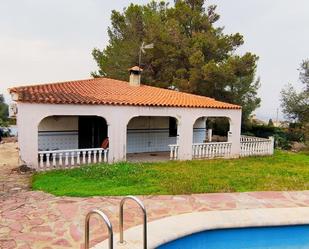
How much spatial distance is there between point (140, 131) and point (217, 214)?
11393mm

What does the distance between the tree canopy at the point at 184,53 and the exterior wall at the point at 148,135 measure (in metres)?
6.70

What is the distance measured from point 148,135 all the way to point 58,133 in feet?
17.7

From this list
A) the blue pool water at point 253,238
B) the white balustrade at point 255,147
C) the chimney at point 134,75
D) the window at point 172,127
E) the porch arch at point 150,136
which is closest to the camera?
the blue pool water at point 253,238

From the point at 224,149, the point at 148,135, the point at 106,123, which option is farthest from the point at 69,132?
the point at 224,149

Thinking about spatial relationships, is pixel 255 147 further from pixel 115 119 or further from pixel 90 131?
pixel 90 131

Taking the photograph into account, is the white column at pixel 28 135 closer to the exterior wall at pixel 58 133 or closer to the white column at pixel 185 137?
the exterior wall at pixel 58 133

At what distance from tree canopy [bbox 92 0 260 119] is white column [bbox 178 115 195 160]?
841 centimetres

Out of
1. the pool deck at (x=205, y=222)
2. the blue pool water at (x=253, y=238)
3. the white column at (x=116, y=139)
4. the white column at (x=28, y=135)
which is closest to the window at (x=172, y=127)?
the white column at (x=116, y=139)

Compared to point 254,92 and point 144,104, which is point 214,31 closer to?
point 254,92

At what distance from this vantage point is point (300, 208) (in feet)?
28.8

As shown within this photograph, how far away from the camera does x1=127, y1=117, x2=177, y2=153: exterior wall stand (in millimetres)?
18688

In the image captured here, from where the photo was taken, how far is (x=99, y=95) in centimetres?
1555

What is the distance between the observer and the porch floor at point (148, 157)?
16409mm

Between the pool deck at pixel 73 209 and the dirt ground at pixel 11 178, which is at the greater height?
the pool deck at pixel 73 209
